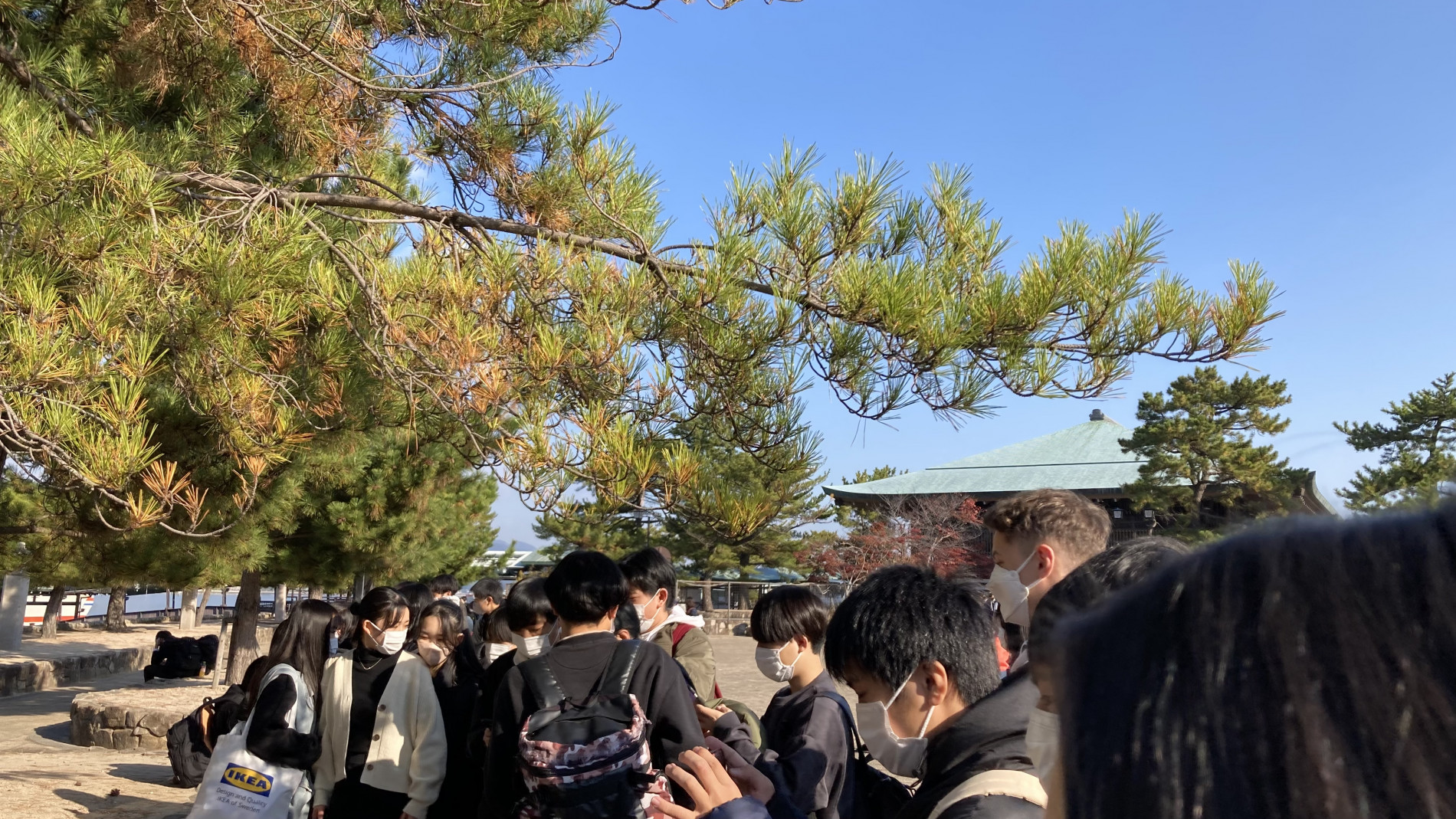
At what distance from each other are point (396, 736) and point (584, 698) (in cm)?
114

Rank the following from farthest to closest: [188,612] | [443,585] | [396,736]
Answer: [188,612] < [443,585] < [396,736]

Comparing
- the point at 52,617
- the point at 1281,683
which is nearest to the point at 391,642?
the point at 1281,683

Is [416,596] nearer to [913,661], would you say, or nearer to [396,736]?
[396,736]

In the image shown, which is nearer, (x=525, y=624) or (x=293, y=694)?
(x=293, y=694)

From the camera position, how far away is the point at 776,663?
2693 mm

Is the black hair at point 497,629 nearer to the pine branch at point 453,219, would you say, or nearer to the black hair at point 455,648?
the black hair at point 455,648

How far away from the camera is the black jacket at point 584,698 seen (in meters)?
2.25

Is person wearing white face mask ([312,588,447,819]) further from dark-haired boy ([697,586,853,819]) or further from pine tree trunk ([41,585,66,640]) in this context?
pine tree trunk ([41,585,66,640])

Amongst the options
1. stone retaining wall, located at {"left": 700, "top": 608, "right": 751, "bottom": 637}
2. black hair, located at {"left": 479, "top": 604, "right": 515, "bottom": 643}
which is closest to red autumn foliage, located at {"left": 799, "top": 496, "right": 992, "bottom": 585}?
stone retaining wall, located at {"left": 700, "top": 608, "right": 751, "bottom": 637}

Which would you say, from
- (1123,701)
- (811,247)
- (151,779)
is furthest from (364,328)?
(151,779)

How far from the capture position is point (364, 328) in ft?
11.9

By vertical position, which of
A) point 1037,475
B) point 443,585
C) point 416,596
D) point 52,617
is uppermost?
point 1037,475

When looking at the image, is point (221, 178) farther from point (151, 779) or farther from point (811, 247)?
point (151, 779)

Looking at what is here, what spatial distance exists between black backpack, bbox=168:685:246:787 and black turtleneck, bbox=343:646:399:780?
1.31 ft
